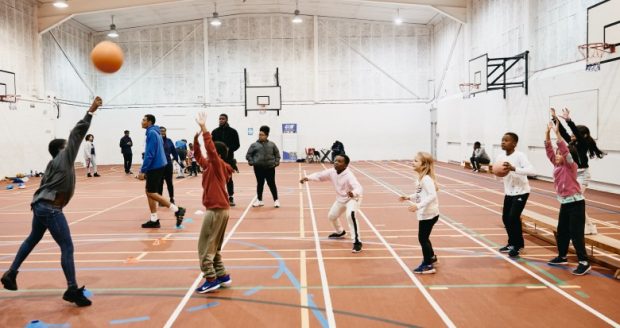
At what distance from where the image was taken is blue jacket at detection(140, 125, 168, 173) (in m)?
8.88

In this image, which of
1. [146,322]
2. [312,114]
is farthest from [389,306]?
[312,114]

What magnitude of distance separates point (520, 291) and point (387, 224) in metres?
4.27

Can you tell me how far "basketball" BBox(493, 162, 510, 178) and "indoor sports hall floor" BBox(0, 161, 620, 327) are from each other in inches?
48.6

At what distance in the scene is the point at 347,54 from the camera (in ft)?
101

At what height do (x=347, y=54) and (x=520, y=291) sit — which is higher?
(x=347, y=54)

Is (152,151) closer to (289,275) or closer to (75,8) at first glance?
(289,275)

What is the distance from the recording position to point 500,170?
636cm

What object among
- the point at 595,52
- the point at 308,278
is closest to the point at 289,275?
the point at 308,278

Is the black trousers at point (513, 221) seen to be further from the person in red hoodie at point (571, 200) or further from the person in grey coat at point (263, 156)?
the person in grey coat at point (263, 156)

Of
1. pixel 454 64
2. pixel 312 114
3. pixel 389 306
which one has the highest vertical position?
pixel 454 64

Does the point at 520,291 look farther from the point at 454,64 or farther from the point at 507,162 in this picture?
the point at 454,64

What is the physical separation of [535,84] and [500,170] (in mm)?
13172

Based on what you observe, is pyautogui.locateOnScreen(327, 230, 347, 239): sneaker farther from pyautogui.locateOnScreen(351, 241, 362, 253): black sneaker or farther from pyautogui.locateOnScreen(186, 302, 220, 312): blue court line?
pyautogui.locateOnScreen(186, 302, 220, 312): blue court line

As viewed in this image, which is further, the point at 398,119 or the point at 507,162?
the point at 398,119
